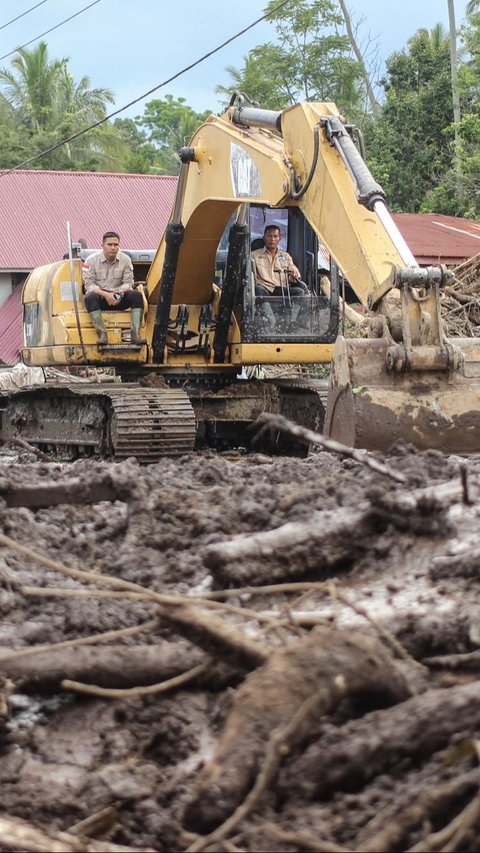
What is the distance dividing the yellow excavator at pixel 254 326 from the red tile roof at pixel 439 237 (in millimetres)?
15983

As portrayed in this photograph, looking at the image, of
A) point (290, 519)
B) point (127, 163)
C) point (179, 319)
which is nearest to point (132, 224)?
point (127, 163)

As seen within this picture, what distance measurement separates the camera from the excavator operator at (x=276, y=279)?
1266 centimetres

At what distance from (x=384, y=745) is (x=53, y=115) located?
1917 inches

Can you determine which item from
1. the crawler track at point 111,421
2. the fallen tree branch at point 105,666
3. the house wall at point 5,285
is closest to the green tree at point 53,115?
the house wall at point 5,285

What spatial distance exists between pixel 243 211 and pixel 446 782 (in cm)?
1013

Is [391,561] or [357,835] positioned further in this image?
[391,561]

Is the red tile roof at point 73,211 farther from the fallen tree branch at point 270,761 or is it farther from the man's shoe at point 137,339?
the fallen tree branch at point 270,761

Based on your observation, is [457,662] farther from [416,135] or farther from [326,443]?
[416,135]

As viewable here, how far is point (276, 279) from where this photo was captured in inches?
501

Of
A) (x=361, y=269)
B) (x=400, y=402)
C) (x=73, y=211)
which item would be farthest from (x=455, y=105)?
(x=400, y=402)

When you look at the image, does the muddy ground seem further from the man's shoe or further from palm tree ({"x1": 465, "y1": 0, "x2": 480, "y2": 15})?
palm tree ({"x1": 465, "y1": 0, "x2": 480, "y2": 15})

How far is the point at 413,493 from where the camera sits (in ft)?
13.4

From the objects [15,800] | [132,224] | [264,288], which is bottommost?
[15,800]

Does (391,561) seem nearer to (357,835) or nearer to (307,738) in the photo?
(307,738)
